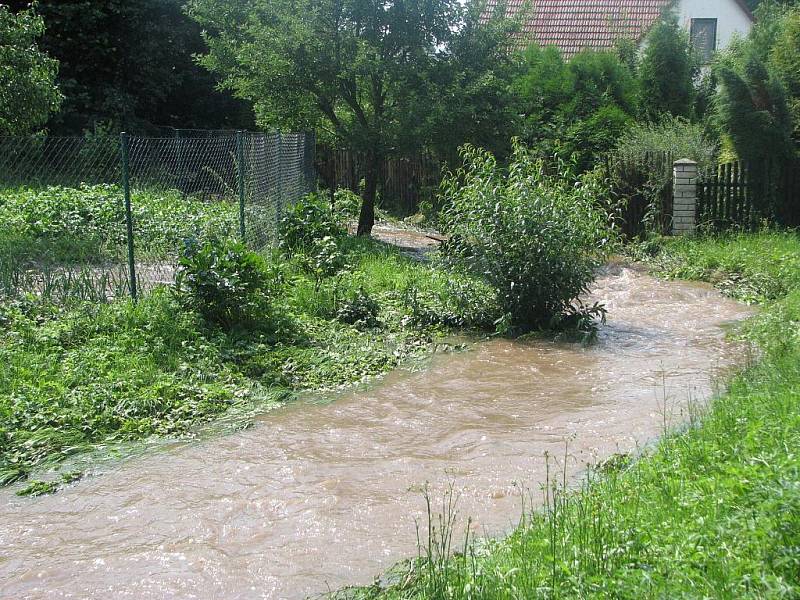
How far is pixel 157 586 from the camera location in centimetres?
433

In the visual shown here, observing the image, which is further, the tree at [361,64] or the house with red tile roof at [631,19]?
the house with red tile roof at [631,19]

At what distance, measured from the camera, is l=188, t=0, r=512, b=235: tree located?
49.0ft

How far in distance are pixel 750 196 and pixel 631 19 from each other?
14.3 m

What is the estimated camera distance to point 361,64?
48.2 ft

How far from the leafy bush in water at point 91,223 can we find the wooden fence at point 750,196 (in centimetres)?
848


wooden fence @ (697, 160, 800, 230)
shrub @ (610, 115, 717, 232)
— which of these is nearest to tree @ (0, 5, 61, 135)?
shrub @ (610, 115, 717, 232)

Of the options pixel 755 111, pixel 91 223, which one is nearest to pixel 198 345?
pixel 91 223

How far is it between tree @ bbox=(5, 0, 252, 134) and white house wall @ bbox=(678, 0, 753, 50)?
14.7 meters

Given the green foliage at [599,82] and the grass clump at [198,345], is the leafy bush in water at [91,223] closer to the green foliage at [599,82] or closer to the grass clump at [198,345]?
the grass clump at [198,345]

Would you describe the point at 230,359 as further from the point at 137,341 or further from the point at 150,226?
the point at 150,226

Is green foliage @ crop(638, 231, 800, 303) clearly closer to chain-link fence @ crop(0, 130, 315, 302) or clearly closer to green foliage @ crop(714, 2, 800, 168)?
green foliage @ crop(714, 2, 800, 168)

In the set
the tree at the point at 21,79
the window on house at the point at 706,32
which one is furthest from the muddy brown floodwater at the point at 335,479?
the window on house at the point at 706,32

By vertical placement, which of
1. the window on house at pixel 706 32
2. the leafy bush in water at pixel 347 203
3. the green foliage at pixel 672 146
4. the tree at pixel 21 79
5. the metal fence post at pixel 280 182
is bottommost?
the leafy bush in water at pixel 347 203

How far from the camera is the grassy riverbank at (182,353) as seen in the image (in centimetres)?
645
